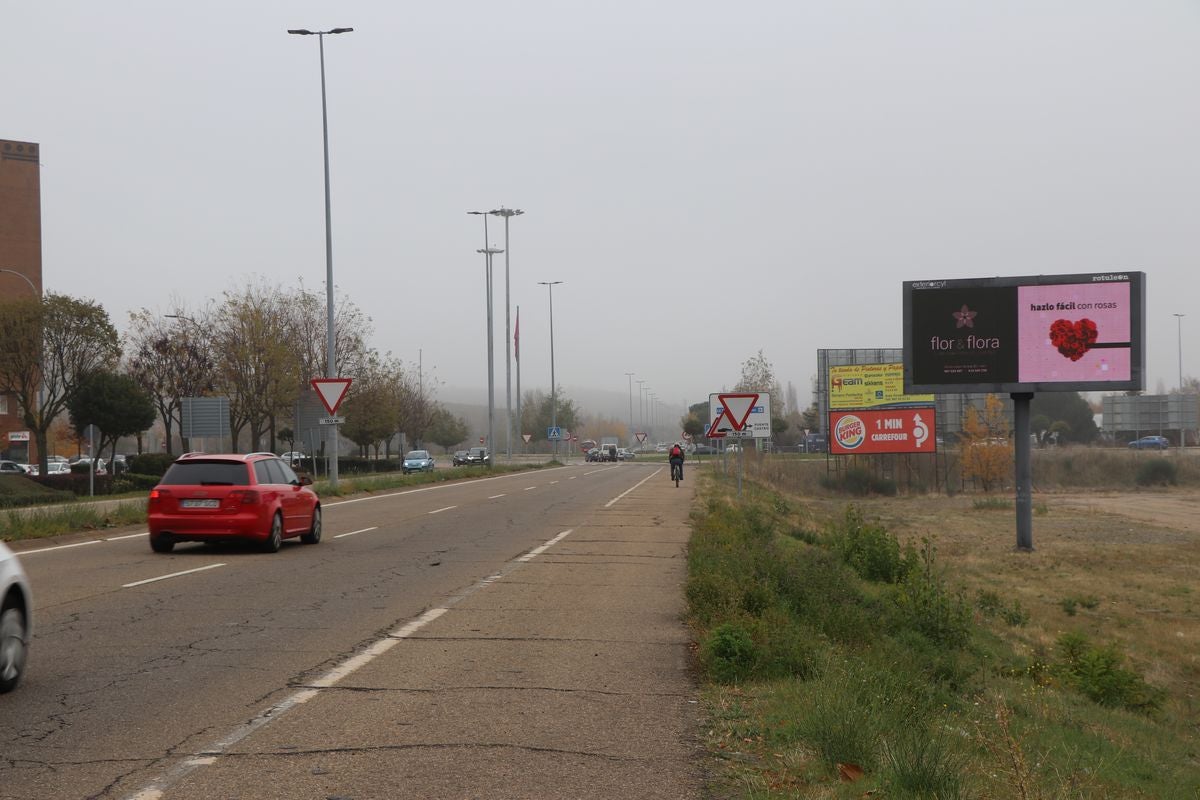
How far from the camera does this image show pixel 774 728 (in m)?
6.65

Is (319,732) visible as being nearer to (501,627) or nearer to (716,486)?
(501,627)

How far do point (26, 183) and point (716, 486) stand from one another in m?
61.9

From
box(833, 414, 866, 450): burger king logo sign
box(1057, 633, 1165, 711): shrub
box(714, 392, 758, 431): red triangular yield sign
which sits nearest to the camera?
box(1057, 633, 1165, 711): shrub

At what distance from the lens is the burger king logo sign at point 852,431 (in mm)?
65562

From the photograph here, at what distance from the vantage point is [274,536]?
17.6 metres

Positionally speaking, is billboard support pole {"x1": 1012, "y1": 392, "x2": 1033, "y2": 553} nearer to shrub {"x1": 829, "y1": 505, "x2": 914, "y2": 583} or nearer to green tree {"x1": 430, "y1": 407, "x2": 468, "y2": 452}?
shrub {"x1": 829, "y1": 505, "x2": 914, "y2": 583}

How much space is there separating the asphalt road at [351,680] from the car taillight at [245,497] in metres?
0.85

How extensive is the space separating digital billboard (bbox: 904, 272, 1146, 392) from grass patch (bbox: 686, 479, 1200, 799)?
11.0 meters

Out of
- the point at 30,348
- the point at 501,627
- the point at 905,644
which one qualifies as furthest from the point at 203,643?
the point at 30,348

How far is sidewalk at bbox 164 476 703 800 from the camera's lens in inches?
215

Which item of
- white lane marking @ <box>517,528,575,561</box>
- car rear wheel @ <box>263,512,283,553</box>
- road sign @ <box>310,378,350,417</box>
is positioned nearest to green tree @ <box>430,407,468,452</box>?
road sign @ <box>310,378,350,417</box>

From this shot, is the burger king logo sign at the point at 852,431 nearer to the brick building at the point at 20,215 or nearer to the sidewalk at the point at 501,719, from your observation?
the brick building at the point at 20,215

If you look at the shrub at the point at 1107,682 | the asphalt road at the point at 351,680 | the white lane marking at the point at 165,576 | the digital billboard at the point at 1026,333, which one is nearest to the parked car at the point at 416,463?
the digital billboard at the point at 1026,333

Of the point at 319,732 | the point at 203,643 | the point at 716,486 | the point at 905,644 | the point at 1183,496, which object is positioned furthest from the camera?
the point at 1183,496
